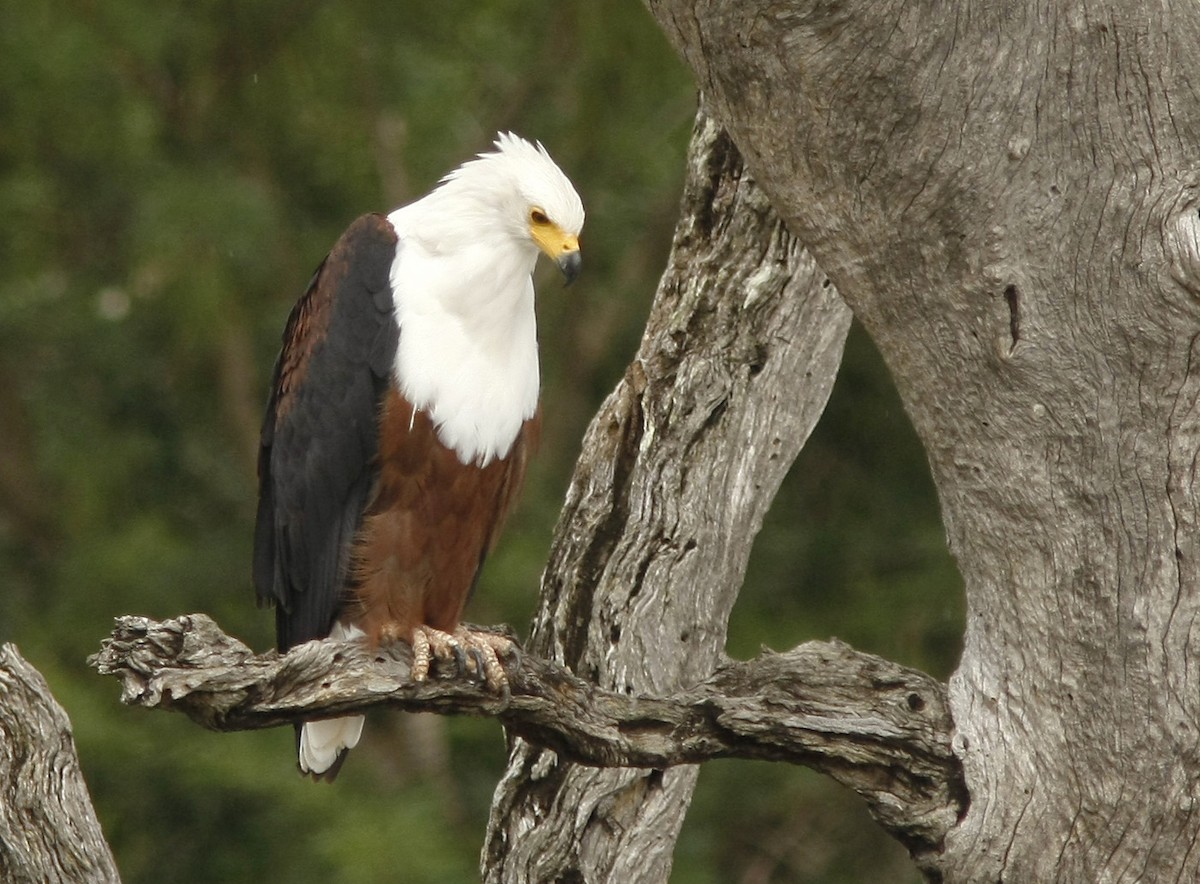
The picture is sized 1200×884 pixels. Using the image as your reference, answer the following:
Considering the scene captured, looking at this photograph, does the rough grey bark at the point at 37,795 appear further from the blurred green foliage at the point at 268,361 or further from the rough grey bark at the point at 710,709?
the blurred green foliage at the point at 268,361

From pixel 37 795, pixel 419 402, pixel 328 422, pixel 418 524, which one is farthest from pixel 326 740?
pixel 37 795

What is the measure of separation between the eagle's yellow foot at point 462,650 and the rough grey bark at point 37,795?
31.1 inches

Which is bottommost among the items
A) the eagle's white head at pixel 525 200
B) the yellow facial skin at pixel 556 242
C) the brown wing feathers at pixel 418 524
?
the brown wing feathers at pixel 418 524

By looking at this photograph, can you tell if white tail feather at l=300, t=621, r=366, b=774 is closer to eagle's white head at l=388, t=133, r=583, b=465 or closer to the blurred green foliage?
eagle's white head at l=388, t=133, r=583, b=465

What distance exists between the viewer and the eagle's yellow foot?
3906 millimetres

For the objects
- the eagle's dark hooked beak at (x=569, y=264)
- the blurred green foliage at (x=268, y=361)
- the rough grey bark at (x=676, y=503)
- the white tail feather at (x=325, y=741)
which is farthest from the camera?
the blurred green foliage at (x=268, y=361)

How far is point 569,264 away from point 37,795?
1700mm

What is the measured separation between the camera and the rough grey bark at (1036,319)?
2.95 meters

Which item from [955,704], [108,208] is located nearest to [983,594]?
[955,704]

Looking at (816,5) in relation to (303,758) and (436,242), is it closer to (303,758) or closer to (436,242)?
(436,242)

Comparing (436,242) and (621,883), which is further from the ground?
(436,242)

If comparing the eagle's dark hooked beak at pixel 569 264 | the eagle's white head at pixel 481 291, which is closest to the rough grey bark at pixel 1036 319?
the eagle's dark hooked beak at pixel 569 264

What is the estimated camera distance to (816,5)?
9.32ft

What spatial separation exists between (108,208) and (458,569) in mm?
4857
